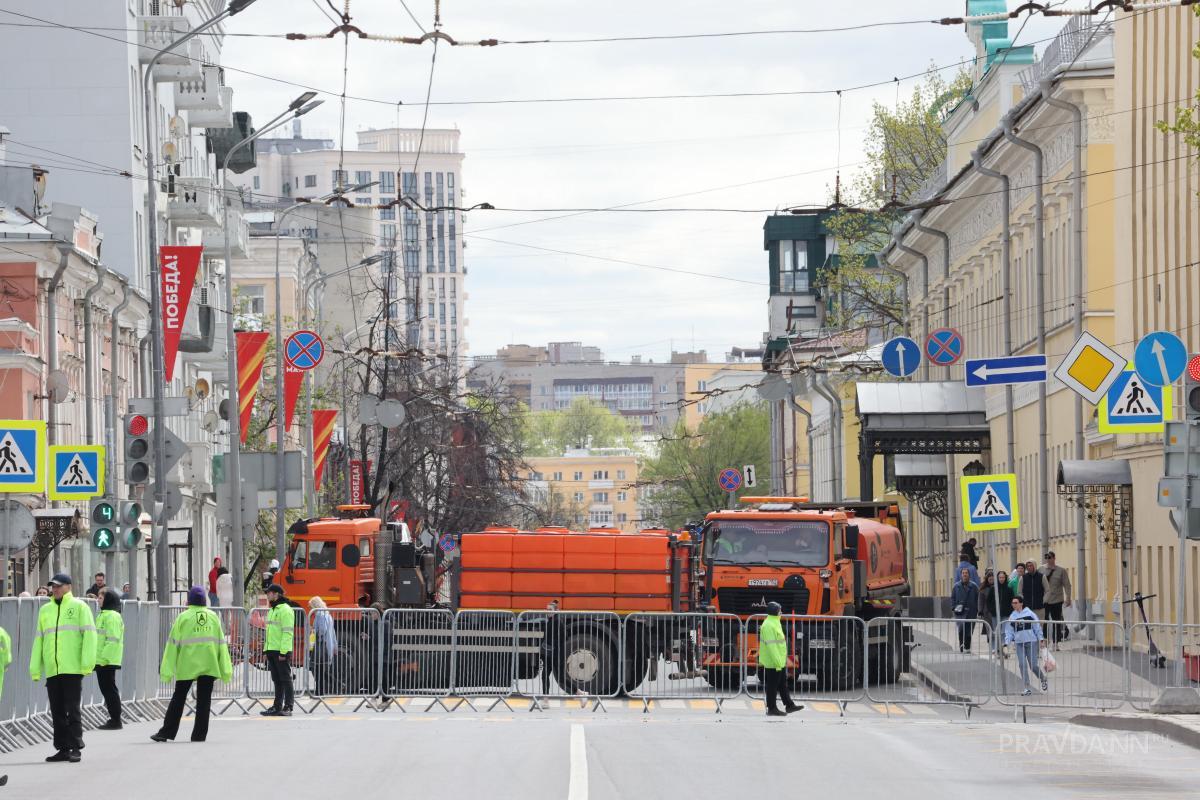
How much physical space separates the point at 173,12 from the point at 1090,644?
128 feet

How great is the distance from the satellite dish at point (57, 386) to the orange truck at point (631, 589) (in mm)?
11605

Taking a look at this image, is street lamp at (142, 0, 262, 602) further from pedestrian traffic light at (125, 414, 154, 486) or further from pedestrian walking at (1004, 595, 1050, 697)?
pedestrian walking at (1004, 595, 1050, 697)

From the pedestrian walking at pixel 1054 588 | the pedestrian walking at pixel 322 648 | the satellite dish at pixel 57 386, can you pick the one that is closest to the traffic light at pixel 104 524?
the pedestrian walking at pixel 322 648

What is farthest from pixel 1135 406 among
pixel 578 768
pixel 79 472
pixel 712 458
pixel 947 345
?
pixel 712 458

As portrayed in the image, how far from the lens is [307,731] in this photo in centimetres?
2248

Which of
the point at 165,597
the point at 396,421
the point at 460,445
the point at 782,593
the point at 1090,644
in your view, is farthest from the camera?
the point at 460,445

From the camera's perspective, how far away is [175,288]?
45.0 m

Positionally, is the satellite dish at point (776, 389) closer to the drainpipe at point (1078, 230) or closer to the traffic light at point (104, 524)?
the drainpipe at point (1078, 230)

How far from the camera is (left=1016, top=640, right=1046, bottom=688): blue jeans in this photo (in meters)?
25.8

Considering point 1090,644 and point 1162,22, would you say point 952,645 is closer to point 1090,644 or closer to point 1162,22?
point 1090,644

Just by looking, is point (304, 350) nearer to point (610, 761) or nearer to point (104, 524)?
point (104, 524)

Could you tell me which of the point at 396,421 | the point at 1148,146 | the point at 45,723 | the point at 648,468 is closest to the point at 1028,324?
the point at 1148,146

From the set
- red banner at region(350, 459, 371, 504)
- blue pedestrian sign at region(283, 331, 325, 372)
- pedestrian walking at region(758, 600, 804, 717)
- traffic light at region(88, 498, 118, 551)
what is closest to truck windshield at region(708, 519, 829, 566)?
pedestrian walking at region(758, 600, 804, 717)

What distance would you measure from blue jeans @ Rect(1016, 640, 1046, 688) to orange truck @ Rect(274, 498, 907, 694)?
2125mm
